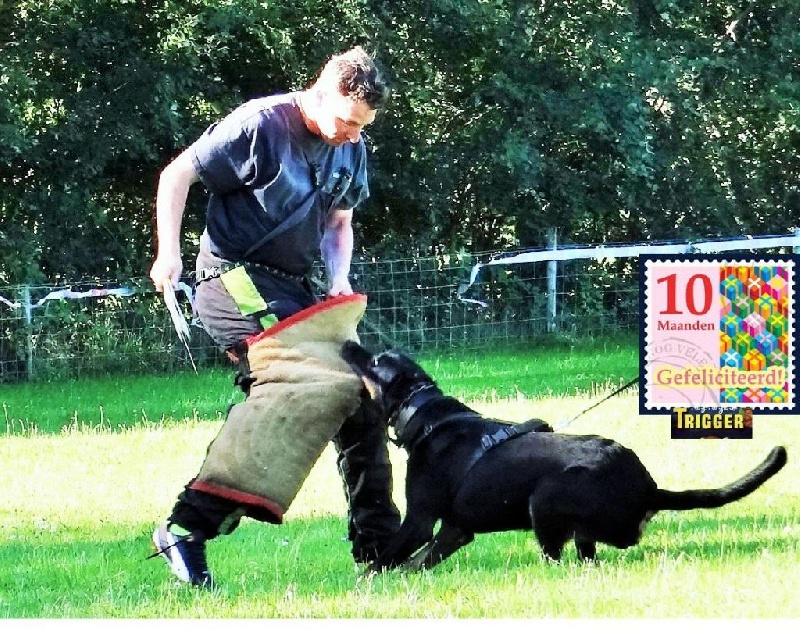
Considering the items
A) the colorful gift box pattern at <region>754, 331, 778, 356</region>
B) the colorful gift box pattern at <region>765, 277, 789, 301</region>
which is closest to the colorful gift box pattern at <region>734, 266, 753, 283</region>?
the colorful gift box pattern at <region>765, 277, 789, 301</region>

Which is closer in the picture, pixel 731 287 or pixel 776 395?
pixel 776 395

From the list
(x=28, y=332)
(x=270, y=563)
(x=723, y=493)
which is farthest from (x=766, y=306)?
(x=28, y=332)

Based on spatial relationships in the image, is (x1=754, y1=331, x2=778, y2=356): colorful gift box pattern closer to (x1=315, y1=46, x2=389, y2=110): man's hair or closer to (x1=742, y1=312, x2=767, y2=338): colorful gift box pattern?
(x1=742, y1=312, x2=767, y2=338): colorful gift box pattern

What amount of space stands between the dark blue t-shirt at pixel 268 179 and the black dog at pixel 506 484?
0.46 metres

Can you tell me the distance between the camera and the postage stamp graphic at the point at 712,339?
8297 millimetres

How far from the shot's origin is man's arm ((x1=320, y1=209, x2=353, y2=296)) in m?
4.67

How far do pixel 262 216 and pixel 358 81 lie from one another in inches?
20.4

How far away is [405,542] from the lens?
4414mm

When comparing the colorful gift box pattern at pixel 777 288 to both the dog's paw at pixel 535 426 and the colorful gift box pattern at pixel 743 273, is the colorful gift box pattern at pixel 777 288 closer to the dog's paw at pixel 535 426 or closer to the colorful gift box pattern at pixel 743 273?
the colorful gift box pattern at pixel 743 273

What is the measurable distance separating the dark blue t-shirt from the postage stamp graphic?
13.2ft

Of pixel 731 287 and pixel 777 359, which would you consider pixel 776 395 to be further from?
pixel 731 287

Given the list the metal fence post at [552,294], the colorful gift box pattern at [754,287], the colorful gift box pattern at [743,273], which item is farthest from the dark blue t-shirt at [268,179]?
the metal fence post at [552,294]

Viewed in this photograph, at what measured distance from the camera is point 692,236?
1909 cm

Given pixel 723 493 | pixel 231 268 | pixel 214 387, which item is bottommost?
pixel 214 387
